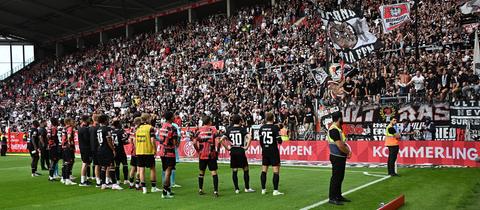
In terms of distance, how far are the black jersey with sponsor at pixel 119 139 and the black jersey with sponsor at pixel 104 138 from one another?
411 mm

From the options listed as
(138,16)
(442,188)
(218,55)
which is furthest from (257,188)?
(138,16)

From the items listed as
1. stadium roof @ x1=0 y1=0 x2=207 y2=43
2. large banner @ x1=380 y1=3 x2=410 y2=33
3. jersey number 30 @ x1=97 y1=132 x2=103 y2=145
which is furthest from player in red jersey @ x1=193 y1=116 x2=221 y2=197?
stadium roof @ x1=0 y1=0 x2=207 y2=43

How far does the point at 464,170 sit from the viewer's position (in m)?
16.5

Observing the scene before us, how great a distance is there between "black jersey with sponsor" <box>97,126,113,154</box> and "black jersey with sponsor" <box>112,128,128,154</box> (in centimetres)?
41

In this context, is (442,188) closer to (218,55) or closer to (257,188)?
(257,188)

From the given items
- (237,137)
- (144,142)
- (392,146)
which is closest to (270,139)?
(237,137)

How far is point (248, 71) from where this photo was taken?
104ft

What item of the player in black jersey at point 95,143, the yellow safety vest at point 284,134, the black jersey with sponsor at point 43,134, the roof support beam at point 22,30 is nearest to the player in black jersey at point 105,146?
the player in black jersey at point 95,143

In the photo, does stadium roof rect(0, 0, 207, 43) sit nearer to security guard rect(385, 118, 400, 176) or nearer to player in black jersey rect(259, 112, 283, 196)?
security guard rect(385, 118, 400, 176)

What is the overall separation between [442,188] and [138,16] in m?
43.0

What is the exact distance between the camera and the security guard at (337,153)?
1025 cm

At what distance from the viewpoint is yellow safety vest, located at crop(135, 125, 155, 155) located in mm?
12500

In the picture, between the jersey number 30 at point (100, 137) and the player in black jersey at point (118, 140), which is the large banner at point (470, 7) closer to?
the player in black jersey at point (118, 140)

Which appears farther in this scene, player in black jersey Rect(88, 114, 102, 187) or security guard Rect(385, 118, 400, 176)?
security guard Rect(385, 118, 400, 176)
